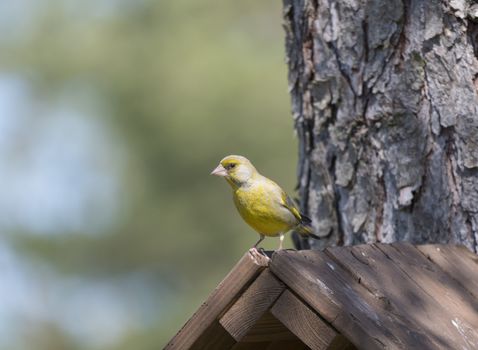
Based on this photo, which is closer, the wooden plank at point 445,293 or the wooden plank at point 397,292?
the wooden plank at point 397,292

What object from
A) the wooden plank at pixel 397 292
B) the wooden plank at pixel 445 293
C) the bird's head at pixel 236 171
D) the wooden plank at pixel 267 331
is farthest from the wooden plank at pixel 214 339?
the bird's head at pixel 236 171

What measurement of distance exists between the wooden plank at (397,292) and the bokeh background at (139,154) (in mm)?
14629

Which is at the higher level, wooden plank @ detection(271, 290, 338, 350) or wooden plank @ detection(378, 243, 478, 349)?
wooden plank @ detection(271, 290, 338, 350)

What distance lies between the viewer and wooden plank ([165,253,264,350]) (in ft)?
14.2

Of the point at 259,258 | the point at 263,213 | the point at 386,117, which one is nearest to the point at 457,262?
the point at 386,117

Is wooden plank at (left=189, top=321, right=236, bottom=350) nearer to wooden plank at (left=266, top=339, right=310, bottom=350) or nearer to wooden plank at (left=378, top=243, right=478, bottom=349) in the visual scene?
wooden plank at (left=266, top=339, right=310, bottom=350)

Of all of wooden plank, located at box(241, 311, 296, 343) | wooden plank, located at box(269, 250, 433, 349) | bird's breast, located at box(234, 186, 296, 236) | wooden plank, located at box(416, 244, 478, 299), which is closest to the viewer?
wooden plank, located at box(269, 250, 433, 349)

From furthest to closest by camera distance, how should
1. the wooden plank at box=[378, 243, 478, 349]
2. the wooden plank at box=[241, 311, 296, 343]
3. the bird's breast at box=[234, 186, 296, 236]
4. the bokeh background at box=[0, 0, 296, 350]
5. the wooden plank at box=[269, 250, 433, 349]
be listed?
the bokeh background at box=[0, 0, 296, 350] → the bird's breast at box=[234, 186, 296, 236] → the wooden plank at box=[241, 311, 296, 343] → the wooden plank at box=[378, 243, 478, 349] → the wooden plank at box=[269, 250, 433, 349]

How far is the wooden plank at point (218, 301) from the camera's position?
4332 millimetres

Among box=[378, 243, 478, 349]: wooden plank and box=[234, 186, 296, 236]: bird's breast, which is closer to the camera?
box=[378, 243, 478, 349]: wooden plank

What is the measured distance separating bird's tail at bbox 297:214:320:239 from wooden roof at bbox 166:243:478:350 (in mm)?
1646

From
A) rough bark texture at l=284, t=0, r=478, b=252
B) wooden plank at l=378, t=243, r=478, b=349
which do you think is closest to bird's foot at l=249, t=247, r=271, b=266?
wooden plank at l=378, t=243, r=478, b=349

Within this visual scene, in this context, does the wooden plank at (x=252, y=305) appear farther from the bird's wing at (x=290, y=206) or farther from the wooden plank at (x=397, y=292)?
the bird's wing at (x=290, y=206)

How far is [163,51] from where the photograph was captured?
20.8 meters
